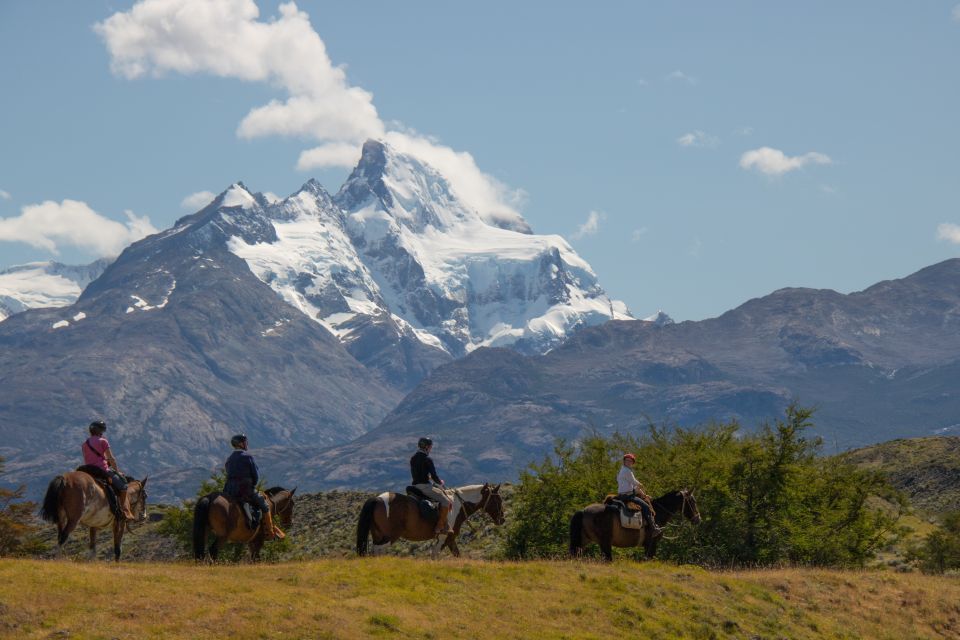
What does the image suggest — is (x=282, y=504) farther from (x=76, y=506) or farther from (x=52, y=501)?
(x=52, y=501)

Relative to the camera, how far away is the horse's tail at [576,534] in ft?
153

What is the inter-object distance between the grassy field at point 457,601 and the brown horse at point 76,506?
179 cm

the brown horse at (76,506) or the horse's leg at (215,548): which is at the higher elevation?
the brown horse at (76,506)

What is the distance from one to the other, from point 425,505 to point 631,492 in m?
8.27

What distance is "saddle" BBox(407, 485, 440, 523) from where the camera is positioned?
44906 mm

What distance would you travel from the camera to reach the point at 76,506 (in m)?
41.5

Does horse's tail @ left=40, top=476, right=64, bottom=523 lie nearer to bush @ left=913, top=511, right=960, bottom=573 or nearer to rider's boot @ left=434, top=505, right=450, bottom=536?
rider's boot @ left=434, top=505, right=450, bottom=536

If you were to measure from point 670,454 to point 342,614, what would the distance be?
31729 millimetres

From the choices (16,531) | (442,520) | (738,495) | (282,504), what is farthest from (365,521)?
(16,531)

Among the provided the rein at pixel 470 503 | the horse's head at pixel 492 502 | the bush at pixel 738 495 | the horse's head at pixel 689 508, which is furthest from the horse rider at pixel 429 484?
the bush at pixel 738 495

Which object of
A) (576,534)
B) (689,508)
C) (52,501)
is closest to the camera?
(52,501)

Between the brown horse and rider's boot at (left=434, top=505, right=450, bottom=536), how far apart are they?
475 inches

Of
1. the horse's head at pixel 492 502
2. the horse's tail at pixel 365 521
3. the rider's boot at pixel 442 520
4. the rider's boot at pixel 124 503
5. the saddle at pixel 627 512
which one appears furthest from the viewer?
the horse's head at pixel 492 502

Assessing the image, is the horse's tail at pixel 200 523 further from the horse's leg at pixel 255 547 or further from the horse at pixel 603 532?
the horse at pixel 603 532
